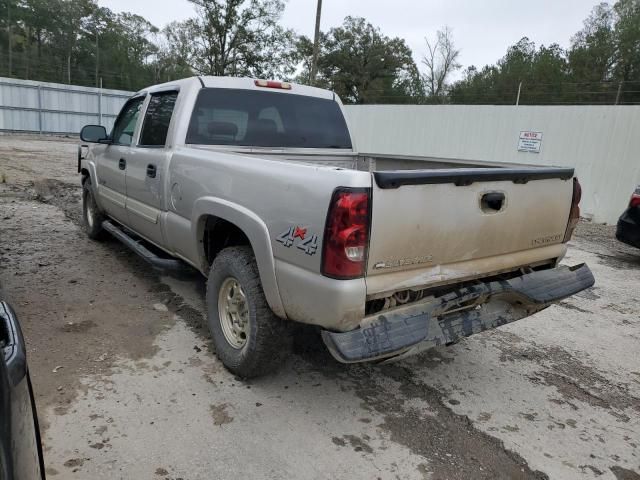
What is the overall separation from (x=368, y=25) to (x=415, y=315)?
56.2 m

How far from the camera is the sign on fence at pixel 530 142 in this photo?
10.7 meters

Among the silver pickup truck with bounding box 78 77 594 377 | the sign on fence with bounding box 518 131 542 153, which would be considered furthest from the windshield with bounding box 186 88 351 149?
the sign on fence with bounding box 518 131 542 153

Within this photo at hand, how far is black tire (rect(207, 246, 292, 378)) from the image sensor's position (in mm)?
2824

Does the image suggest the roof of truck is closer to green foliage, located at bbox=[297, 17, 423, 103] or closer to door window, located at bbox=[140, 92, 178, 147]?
door window, located at bbox=[140, 92, 178, 147]

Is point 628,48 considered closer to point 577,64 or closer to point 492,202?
point 577,64

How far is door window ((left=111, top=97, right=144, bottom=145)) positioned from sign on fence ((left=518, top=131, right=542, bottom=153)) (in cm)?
874

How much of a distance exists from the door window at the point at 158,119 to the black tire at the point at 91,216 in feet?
6.36

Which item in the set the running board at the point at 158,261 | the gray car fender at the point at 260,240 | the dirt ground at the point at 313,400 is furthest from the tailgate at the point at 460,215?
the running board at the point at 158,261

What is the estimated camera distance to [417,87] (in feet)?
160

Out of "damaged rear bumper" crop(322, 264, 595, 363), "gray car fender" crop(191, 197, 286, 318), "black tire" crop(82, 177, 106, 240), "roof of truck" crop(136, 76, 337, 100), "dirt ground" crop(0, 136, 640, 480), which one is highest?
"roof of truck" crop(136, 76, 337, 100)

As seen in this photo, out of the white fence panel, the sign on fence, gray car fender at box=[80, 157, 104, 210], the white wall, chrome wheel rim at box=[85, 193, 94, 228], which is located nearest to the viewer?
gray car fender at box=[80, 157, 104, 210]

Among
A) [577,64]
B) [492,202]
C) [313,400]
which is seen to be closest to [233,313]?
[313,400]

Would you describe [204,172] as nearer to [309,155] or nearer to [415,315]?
[309,155]

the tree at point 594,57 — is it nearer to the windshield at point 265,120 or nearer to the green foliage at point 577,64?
the green foliage at point 577,64
